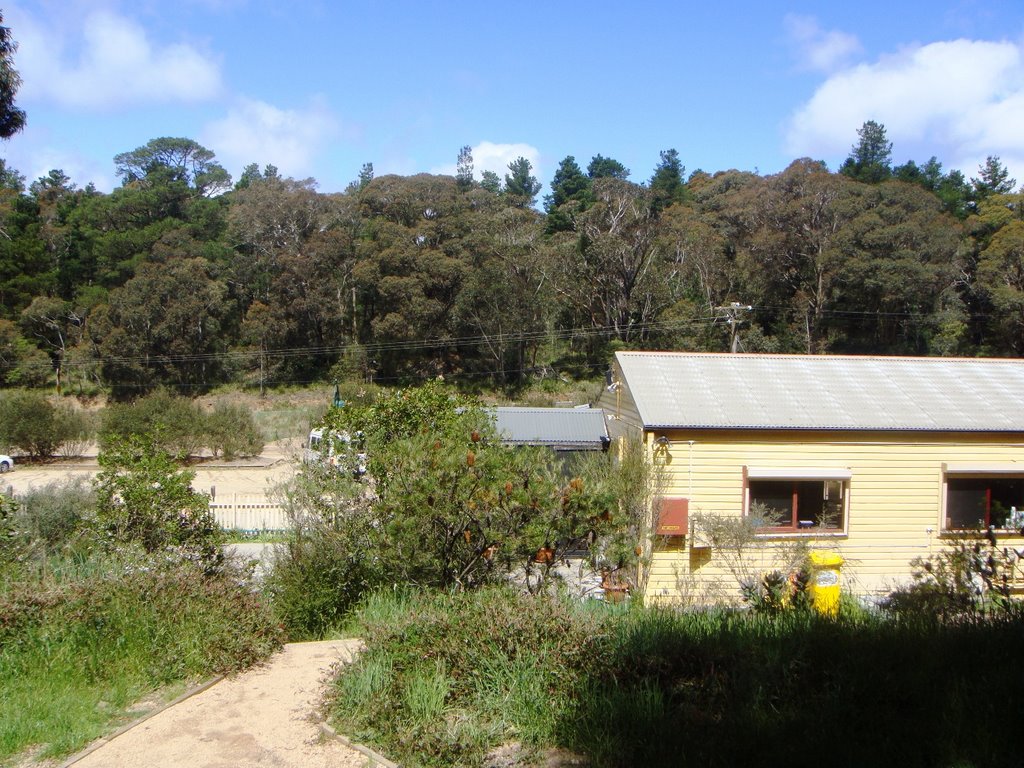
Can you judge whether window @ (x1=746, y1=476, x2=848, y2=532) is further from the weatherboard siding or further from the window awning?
the weatherboard siding

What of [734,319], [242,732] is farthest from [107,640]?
[734,319]

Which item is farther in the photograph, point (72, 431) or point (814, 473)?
point (72, 431)

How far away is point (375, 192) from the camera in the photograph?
4703cm

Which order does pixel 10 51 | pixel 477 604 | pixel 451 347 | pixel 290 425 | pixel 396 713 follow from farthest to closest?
Result: pixel 451 347
pixel 290 425
pixel 10 51
pixel 477 604
pixel 396 713

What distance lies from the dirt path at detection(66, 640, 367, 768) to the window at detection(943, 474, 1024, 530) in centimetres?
1100

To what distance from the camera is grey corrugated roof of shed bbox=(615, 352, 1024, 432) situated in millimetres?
13188

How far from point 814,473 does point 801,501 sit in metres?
0.51

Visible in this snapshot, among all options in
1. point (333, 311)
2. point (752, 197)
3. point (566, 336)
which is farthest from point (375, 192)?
point (752, 197)

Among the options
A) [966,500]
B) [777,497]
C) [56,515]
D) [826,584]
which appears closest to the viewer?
[826,584]

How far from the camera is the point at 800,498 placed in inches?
520

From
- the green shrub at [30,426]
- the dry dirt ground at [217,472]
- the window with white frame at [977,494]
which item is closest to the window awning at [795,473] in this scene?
the window with white frame at [977,494]

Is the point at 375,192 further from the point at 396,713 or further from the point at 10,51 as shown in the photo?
the point at 396,713

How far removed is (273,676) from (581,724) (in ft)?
8.07

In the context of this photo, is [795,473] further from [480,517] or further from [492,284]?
[492,284]
